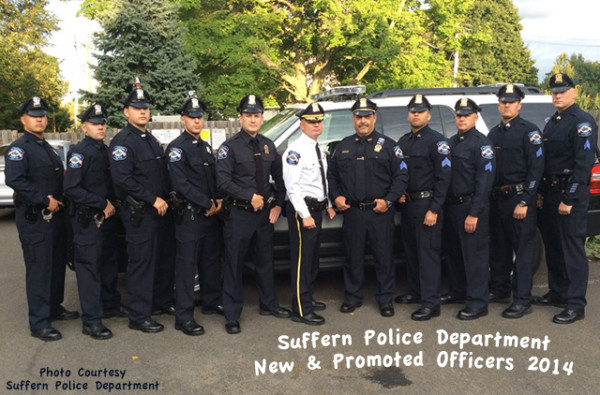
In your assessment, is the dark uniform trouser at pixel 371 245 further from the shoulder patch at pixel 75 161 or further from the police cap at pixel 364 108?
the shoulder patch at pixel 75 161

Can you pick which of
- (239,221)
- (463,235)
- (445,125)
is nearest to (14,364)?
(239,221)

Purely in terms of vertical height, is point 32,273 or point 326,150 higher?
point 326,150

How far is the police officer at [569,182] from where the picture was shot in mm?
4555

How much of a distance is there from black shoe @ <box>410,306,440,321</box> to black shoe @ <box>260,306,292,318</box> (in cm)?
110

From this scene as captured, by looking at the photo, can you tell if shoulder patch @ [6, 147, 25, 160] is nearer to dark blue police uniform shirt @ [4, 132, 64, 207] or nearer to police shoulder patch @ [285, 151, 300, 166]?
dark blue police uniform shirt @ [4, 132, 64, 207]

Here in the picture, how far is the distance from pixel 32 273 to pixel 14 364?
80 cm

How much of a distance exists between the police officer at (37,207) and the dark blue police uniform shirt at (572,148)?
428cm

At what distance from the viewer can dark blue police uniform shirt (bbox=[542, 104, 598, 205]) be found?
14.9 feet

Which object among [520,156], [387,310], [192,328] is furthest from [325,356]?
[520,156]

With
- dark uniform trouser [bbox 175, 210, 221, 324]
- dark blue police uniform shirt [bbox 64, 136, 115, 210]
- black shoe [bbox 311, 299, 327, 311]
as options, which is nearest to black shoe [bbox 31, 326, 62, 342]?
dark uniform trouser [bbox 175, 210, 221, 324]

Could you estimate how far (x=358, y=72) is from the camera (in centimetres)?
2364

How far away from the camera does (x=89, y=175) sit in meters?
4.38

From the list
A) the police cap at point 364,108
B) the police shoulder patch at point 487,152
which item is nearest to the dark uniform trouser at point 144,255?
the police cap at point 364,108

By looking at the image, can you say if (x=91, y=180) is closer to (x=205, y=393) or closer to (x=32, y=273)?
(x=32, y=273)
